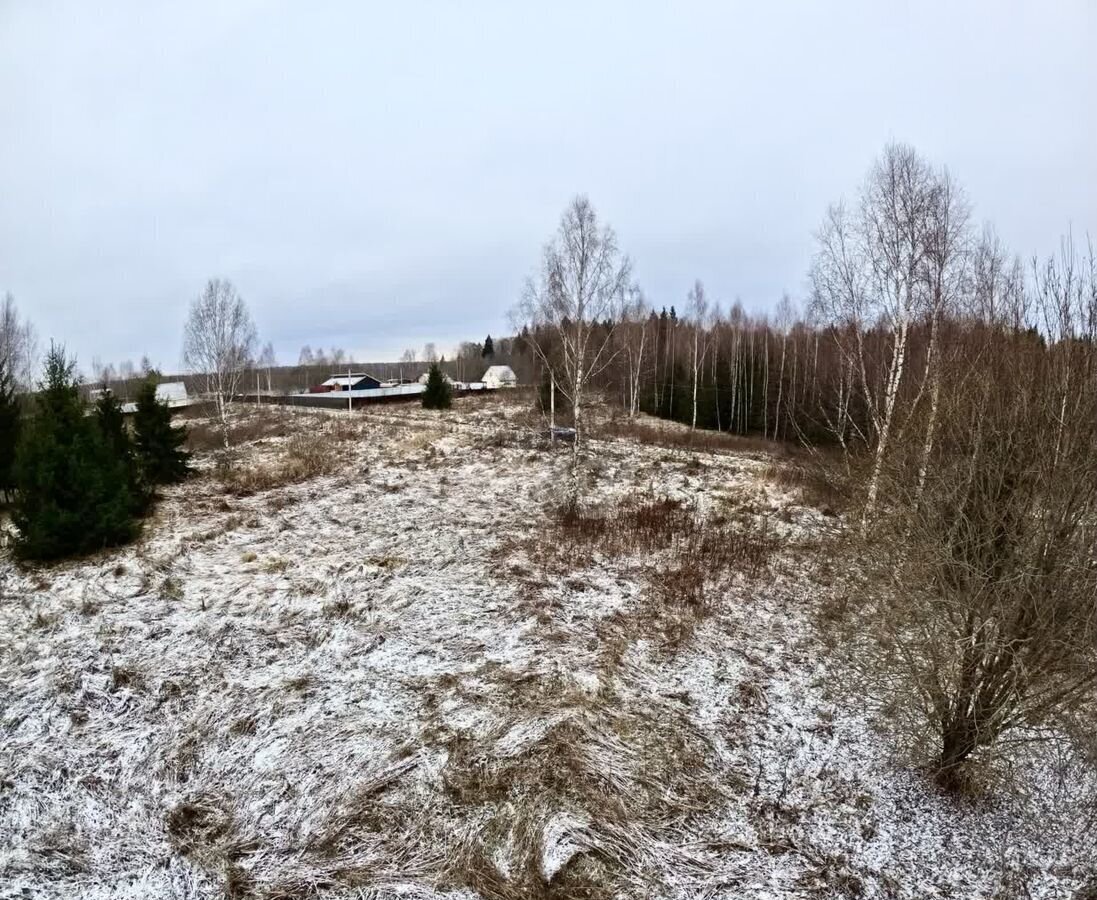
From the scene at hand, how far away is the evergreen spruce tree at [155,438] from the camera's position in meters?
14.9

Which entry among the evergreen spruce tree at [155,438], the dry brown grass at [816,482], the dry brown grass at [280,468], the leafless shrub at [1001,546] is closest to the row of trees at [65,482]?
the evergreen spruce tree at [155,438]

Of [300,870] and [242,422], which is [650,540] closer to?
[300,870]

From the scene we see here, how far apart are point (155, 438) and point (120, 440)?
2272 millimetres

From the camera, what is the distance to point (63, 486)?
30.8 feet

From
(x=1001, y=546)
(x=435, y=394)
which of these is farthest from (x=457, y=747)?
(x=435, y=394)

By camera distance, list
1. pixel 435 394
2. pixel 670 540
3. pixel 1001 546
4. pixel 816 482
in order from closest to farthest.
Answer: pixel 1001 546 → pixel 670 540 → pixel 816 482 → pixel 435 394

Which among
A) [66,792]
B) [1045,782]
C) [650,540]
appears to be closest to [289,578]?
[66,792]

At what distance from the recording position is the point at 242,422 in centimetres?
2973

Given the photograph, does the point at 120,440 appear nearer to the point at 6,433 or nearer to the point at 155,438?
the point at 6,433

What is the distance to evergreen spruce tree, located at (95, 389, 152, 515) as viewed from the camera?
11.9m

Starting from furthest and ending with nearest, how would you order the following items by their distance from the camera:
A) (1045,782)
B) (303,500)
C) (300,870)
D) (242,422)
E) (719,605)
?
1. (242,422)
2. (303,500)
3. (719,605)
4. (1045,782)
5. (300,870)

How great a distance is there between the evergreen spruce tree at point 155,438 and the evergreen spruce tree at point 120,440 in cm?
112

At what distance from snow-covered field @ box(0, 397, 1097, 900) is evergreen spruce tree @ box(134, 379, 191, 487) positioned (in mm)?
6190

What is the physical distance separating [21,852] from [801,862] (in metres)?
6.37
